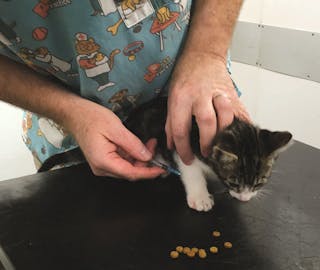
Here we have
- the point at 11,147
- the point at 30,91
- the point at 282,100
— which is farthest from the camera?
the point at 11,147

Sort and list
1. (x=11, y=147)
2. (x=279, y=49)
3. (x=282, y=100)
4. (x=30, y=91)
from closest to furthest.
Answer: (x=30, y=91)
(x=279, y=49)
(x=282, y=100)
(x=11, y=147)

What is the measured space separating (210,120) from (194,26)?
28cm

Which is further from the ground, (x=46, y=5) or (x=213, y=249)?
(x=46, y=5)

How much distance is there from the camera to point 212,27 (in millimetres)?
914

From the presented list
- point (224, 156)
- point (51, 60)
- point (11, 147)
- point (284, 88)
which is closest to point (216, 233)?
point (224, 156)

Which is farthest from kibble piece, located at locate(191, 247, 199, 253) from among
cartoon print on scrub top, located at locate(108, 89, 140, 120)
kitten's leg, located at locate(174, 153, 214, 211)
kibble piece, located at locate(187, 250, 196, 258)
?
cartoon print on scrub top, located at locate(108, 89, 140, 120)

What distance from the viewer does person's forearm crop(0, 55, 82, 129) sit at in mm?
861

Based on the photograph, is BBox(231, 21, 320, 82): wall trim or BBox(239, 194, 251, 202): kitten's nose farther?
BBox(231, 21, 320, 82): wall trim

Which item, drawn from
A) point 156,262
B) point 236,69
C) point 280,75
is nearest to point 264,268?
point 156,262

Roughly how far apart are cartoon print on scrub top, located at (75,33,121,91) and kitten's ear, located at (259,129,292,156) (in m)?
0.34

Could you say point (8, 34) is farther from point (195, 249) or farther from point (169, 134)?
point (195, 249)

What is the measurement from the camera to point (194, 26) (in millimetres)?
926

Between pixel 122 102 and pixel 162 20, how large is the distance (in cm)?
21

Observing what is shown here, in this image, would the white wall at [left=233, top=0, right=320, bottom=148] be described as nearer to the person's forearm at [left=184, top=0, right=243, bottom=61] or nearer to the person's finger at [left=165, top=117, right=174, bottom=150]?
the person's forearm at [left=184, top=0, right=243, bottom=61]
